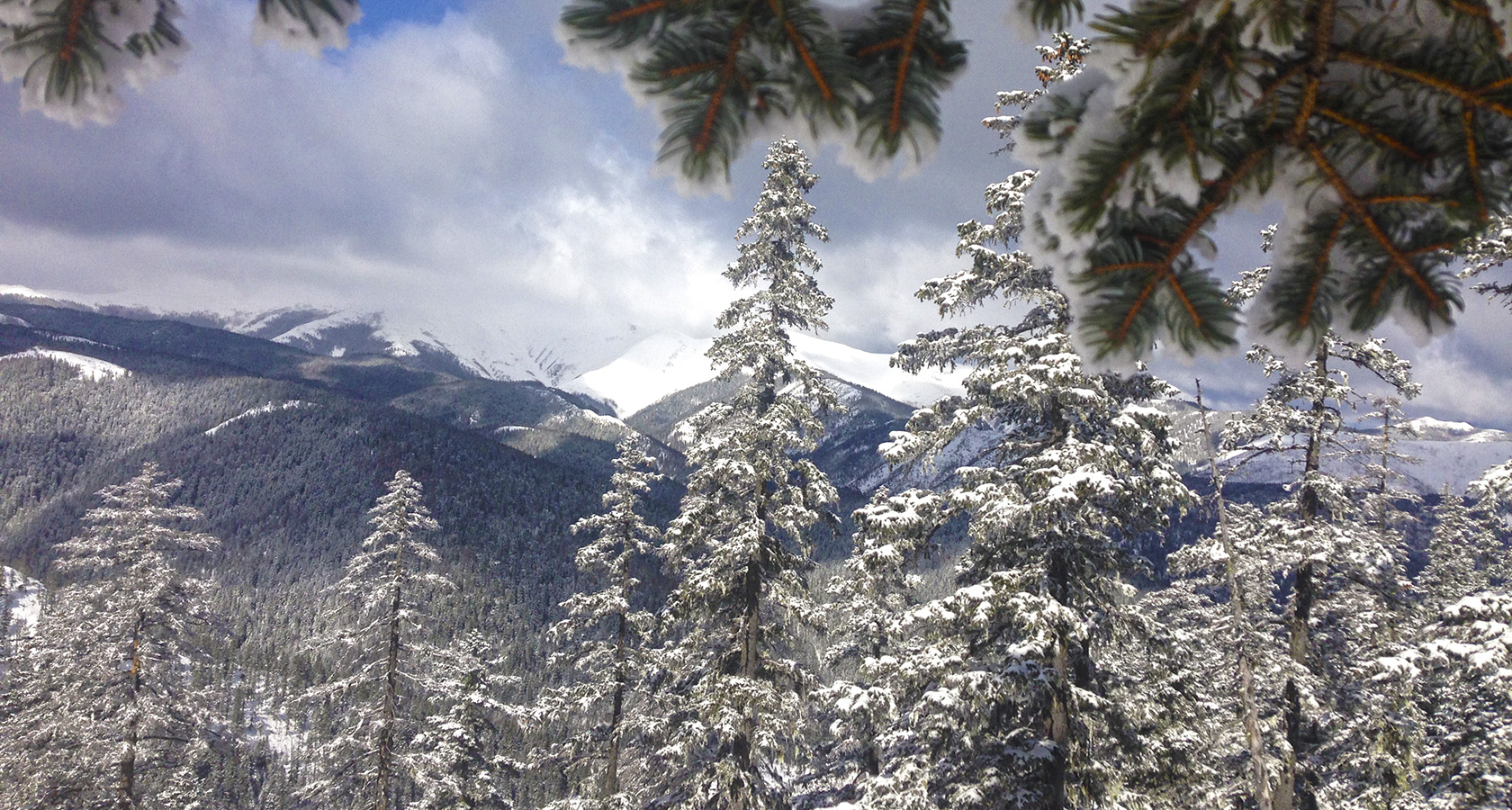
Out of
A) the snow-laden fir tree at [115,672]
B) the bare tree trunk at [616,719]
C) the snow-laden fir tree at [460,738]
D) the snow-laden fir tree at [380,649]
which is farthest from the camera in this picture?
the snow-laden fir tree at [460,738]

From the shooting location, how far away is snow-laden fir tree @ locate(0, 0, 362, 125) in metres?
1.28

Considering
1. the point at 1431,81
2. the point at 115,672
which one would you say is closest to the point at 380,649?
the point at 115,672

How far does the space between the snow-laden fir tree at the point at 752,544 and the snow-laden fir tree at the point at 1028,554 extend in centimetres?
268

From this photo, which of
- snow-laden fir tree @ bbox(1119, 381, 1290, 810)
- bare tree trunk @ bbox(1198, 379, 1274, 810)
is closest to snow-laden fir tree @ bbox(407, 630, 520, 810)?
snow-laden fir tree @ bbox(1119, 381, 1290, 810)

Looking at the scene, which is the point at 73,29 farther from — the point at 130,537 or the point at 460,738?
the point at 460,738

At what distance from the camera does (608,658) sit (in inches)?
580

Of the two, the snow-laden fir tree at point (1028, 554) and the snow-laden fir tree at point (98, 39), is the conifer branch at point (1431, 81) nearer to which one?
the snow-laden fir tree at point (98, 39)

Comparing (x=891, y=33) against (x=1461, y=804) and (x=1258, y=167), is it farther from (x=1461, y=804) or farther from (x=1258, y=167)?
(x=1461, y=804)

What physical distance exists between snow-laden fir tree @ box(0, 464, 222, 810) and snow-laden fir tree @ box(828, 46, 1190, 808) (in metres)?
15.1

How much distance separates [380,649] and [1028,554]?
1457cm

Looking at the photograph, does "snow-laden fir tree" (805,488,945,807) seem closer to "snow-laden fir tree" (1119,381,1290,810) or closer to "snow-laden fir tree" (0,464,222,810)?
"snow-laden fir tree" (1119,381,1290,810)

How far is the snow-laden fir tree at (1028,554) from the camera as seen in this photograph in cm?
768

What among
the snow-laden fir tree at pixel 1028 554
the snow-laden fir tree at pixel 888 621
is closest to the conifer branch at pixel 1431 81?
the snow-laden fir tree at pixel 1028 554

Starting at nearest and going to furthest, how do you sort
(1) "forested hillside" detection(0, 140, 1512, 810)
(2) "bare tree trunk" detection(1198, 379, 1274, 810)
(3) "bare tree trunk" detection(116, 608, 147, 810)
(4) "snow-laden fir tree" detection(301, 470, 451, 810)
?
1. (1) "forested hillside" detection(0, 140, 1512, 810)
2. (2) "bare tree trunk" detection(1198, 379, 1274, 810)
3. (3) "bare tree trunk" detection(116, 608, 147, 810)
4. (4) "snow-laden fir tree" detection(301, 470, 451, 810)
